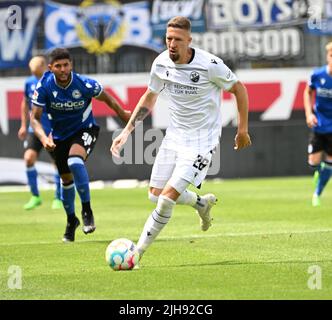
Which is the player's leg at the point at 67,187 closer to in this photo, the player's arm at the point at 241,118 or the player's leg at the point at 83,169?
the player's leg at the point at 83,169

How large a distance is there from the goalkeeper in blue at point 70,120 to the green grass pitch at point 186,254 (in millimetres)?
562

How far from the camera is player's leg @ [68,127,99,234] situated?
1188 centimetres

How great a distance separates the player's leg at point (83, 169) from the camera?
39.0 feet

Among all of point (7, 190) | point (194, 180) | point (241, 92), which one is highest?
point (241, 92)

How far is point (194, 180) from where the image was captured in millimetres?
9742

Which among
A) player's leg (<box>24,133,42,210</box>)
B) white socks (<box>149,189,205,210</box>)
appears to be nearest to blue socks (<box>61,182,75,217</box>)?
white socks (<box>149,189,205,210</box>)

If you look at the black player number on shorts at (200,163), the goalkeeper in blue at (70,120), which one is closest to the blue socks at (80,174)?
the goalkeeper in blue at (70,120)

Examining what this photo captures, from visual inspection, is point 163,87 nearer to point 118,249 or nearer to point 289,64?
point 118,249

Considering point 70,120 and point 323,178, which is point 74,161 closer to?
point 70,120

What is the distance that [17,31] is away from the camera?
2409 cm
